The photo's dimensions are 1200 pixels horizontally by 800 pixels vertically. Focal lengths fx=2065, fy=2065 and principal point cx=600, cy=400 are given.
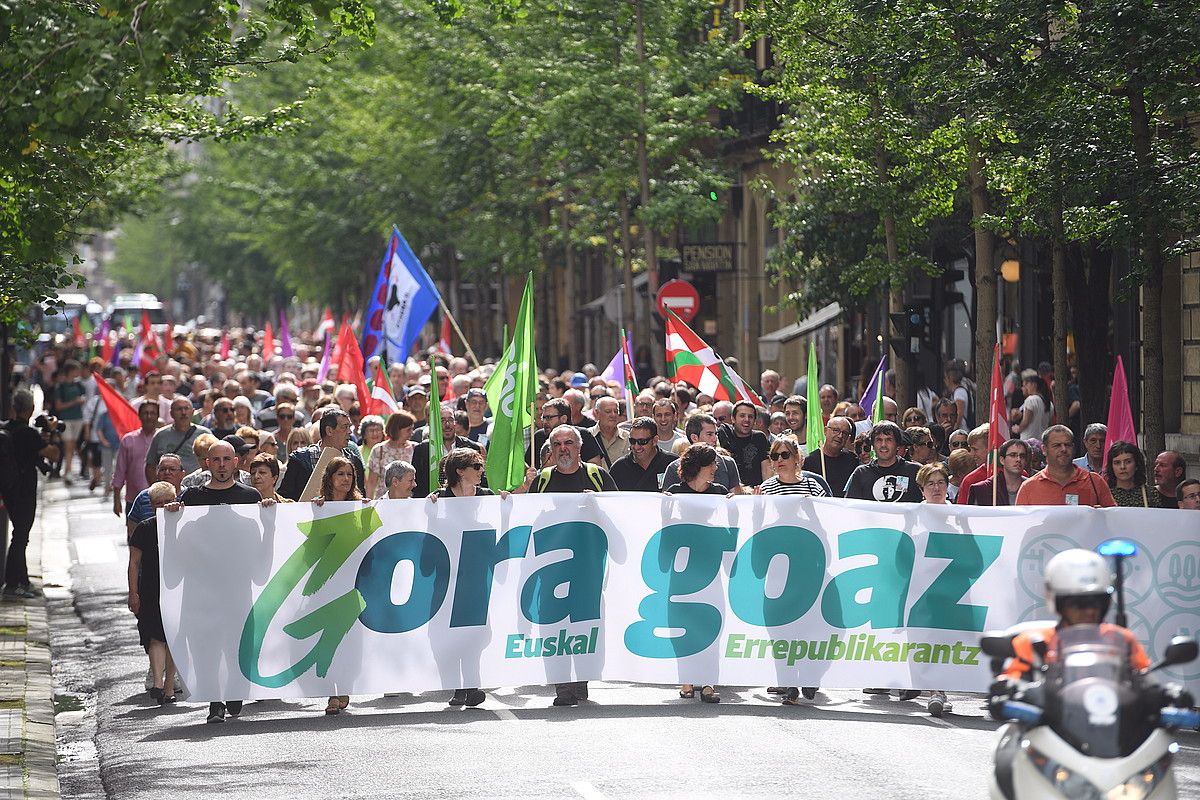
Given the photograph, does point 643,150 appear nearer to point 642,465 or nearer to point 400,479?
point 642,465

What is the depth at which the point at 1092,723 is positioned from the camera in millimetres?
6754

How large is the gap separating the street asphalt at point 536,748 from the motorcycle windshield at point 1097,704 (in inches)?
105

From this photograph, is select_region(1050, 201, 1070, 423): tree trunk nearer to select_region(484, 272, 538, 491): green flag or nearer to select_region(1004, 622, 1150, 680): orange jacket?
select_region(484, 272, 538, 491): green flag

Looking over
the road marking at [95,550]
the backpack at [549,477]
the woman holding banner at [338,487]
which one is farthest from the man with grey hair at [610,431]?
the road marking at [95,550]

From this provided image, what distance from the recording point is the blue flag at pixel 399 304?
23.8 m

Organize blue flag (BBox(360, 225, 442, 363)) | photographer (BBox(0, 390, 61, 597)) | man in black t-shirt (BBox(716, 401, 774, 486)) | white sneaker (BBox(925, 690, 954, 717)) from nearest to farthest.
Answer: white sneaker (BBox(925, 690, 954, 717))
man in black t-shirt (BBox(716, 401, 774, 486))
photographer (BBox(0, 390, 61, 597))
blue flag (BBox(360, 225, 442, 363))

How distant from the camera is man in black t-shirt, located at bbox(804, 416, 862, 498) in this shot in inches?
596

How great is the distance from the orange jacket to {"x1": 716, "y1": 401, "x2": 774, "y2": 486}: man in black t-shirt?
925 cm

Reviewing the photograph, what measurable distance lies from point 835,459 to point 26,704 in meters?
6.01

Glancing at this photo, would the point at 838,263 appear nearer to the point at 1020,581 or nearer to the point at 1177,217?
the point at 1177,217

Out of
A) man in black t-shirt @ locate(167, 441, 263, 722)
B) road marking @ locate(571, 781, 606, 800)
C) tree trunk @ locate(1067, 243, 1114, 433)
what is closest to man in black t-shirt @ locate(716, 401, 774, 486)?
man in black t-shirt @ locate(167, 441, 263, 722)

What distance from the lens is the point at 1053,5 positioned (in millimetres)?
15836

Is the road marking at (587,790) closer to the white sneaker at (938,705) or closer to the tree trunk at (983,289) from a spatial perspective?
the white sneaker at (938,705)

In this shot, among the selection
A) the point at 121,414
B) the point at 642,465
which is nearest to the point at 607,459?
the point at 642,465
